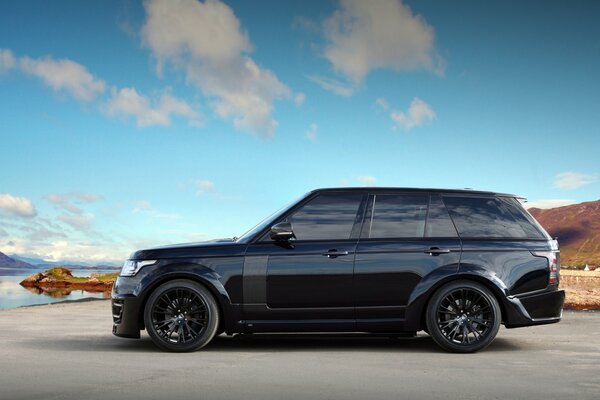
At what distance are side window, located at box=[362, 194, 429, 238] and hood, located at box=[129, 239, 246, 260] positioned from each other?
1.56m

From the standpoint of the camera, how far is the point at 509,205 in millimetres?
9117

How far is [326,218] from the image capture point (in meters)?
8.80

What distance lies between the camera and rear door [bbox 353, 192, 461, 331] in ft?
28.1

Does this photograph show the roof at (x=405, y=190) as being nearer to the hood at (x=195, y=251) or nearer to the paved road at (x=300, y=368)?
the hood at (x=195, y=251)

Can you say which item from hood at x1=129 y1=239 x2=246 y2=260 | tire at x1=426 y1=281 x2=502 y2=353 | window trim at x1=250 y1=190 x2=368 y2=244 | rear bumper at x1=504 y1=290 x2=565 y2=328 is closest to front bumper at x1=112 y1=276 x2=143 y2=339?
hood at x1=129 y1=239 x2=246 y2=260

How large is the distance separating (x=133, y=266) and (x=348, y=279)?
262cm

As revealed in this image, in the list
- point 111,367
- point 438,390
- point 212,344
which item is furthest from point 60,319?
point 438,390

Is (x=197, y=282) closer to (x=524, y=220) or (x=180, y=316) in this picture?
(x=180, y=316)

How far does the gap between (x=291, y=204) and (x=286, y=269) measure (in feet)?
2.76

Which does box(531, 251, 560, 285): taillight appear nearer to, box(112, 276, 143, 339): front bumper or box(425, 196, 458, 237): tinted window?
box(425, 196, 458, 237): tinted window

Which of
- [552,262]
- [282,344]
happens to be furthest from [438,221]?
[282,344]

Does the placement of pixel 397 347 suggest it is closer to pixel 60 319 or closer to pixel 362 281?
pixel 362 281

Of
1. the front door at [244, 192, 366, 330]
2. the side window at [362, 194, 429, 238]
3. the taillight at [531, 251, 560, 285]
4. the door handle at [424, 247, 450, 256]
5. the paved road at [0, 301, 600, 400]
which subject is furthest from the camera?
the taillight at [531, 251, 560, 285]

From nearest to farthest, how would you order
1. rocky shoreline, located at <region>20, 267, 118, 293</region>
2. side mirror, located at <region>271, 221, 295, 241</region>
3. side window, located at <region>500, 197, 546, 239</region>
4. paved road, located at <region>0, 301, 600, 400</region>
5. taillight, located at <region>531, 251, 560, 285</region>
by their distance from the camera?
paved road, located at <region>0, 301, 600, 400</region>, side mirror, located at <region>271, 221, 295, 241</region>, taillight, located at <region>531, 251, 560, 285</region>, side window, located at <region>500, 197, 546, 239</region>, rocky shoreline, located at <region>20, 267, 118, 293</region>
